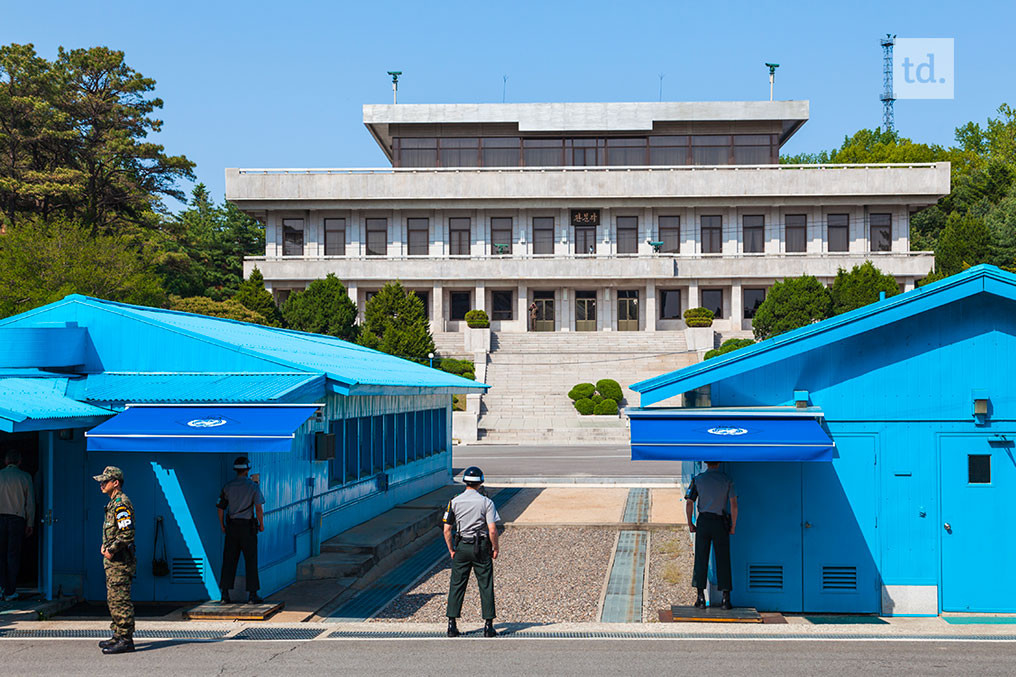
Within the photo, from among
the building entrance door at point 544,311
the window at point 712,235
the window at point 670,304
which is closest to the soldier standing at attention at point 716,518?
the building entrance door at point 544,311

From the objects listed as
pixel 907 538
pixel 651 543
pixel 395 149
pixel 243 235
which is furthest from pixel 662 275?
pixel 907 538

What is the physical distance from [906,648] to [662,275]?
54.4 meters

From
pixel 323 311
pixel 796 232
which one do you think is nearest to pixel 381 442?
pixel 323 311

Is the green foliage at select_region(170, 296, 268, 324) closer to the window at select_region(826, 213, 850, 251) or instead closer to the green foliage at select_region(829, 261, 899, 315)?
the green foliage at select_region(829, 261, 899, 315)

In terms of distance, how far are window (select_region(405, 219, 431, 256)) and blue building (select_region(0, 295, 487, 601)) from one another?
52685 millimetres

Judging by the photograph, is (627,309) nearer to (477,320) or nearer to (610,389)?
(477,320)

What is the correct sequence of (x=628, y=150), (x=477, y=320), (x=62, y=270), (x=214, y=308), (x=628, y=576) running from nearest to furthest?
(x=628, y=576)
(x=62, y=270)
(x=214, y=308)
(x=477, y=320)
(x=628, y=150)

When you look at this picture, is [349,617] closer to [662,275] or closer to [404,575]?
[404,575]

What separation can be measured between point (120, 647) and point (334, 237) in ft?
194

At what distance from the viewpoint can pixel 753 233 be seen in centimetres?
6756

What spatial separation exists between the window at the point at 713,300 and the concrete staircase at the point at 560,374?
611 cm

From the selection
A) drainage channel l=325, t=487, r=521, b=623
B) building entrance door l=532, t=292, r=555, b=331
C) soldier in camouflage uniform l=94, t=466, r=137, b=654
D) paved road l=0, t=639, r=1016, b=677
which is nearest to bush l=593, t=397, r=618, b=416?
building entrance door l=532, t=292, r=555, b=331

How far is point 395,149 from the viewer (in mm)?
71875

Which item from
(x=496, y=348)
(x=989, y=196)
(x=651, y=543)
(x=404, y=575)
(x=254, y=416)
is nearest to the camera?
(x=254, y=416)
